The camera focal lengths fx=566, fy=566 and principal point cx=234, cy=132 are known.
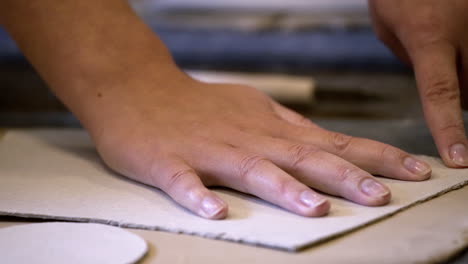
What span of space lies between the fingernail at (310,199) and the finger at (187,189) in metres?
0.08

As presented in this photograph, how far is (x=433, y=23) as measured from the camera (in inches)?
28.7

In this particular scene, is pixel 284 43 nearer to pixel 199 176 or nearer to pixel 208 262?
pixel 199 176

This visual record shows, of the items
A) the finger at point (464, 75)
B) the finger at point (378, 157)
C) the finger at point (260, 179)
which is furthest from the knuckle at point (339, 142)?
the finger at point (464, 75)

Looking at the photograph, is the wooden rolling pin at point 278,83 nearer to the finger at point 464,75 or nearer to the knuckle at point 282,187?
the finger at point 464,75

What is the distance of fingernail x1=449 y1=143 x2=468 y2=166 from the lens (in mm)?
684

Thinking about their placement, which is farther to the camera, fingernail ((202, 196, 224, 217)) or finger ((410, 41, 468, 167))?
finger ((410, 41, 468, 167))

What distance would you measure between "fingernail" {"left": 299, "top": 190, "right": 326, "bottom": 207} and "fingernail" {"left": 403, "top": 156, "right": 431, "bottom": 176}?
0.46 feet

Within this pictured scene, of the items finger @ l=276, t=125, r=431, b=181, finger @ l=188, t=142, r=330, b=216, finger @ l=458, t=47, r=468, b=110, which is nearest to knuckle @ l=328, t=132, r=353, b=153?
finger @ l=276, t=125, r=431, b=181

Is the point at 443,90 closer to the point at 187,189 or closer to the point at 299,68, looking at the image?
the point at 187,189

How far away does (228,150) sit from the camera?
0.65m

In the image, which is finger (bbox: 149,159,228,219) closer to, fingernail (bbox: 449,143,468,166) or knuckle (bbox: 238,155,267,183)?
knuckle (bbox: 238,155,267,183)

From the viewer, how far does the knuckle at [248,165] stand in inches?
23.9

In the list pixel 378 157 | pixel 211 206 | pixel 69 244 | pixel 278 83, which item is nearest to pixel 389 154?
pixel 378 157

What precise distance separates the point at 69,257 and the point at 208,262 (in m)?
0.12
